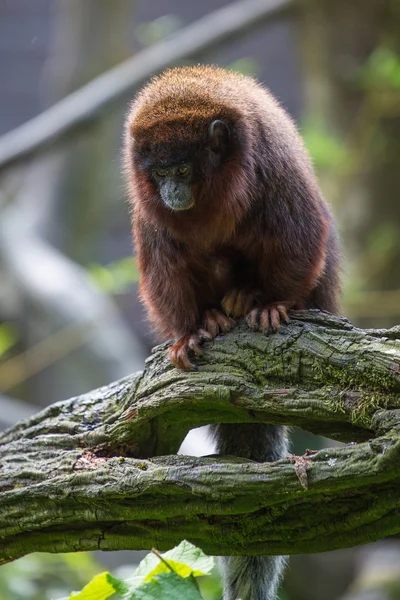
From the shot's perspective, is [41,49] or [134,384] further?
[41,49]

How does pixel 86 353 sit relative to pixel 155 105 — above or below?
above

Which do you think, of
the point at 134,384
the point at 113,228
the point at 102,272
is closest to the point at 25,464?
the point at 134,384

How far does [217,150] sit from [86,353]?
13.2 feet

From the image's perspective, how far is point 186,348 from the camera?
262cm

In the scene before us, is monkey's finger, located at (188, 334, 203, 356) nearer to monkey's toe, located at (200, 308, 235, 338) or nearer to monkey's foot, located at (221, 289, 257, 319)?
monkey's toe, located at (200, 308, 235, 338)

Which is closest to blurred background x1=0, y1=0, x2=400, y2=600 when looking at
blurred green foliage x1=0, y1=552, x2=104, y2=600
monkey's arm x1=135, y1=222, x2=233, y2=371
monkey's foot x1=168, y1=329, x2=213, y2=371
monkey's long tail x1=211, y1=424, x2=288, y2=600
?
blurred green foliage x1=0, y1=552, x2=104, y2=600

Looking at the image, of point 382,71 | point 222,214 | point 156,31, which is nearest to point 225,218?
point 222,214

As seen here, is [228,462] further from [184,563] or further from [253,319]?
[253,319]

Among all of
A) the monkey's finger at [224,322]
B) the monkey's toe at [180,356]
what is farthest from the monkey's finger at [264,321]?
the monkey's toe at [180,356]

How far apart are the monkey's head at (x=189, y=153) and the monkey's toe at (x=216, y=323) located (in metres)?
0.31

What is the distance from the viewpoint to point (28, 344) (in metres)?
7.53

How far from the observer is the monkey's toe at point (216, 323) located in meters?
2.69

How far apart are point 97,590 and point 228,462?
505 millimetres

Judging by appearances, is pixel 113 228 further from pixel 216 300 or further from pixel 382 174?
pixel 216 300
